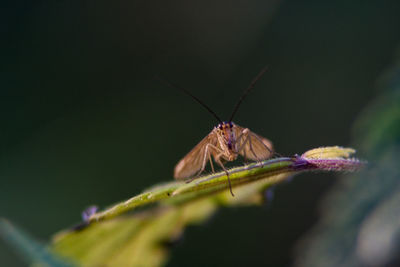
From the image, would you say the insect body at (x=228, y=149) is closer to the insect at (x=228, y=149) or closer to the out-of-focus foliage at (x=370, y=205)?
the insect at (x=228, y=149)

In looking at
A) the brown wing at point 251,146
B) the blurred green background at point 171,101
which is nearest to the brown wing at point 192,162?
the brown wing at point 251,146

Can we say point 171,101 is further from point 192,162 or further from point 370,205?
point 370,205

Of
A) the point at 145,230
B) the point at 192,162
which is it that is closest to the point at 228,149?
the point at 192,162

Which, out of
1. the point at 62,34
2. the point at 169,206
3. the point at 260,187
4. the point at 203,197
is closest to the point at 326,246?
the point at 260,187

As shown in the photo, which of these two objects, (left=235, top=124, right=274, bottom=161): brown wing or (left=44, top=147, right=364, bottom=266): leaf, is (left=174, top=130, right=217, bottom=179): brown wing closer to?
(left=235, top=124, right=274, bottom=161): brown wing

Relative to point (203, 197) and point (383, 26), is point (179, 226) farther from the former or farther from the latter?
point (383, 26)

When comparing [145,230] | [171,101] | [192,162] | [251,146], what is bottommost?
[145,230]
